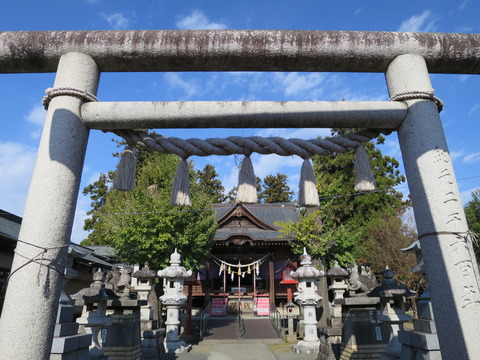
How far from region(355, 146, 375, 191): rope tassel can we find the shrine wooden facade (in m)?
14.0

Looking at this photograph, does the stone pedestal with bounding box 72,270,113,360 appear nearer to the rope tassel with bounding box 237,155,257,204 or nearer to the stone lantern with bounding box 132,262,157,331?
the stone lantern with bounding box 132,262,157,331

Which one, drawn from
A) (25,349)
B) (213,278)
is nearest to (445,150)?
(25,349)

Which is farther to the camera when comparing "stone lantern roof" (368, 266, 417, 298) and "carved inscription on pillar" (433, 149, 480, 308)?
"stone lantern roof" (368, 266, 417, 298)

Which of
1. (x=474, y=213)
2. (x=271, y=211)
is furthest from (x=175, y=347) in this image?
(x=474, y=213)

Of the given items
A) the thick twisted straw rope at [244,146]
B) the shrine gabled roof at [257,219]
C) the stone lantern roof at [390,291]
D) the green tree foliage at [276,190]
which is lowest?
the stone lantern roof at [390,291]

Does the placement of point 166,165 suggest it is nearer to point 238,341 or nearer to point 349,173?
point 238,341

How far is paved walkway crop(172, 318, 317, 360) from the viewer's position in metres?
9.26

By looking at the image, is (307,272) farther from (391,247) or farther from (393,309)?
(391,247)

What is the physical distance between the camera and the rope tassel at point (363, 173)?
109 inches

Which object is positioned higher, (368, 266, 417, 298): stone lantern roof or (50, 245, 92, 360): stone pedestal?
(368, 266, 417, 298): stone lantern roof

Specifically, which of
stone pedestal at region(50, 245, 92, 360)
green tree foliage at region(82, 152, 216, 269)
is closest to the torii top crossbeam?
stone pedestal at region(50, 245, 92, 360)

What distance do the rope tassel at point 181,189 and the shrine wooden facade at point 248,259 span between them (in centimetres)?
1425

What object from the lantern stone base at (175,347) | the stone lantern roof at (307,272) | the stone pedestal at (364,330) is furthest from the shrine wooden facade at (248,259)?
the stone pedestal at (364,330)

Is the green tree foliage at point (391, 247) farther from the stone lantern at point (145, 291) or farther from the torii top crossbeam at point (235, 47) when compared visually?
the torii top crossbeam at point (235, 47)
